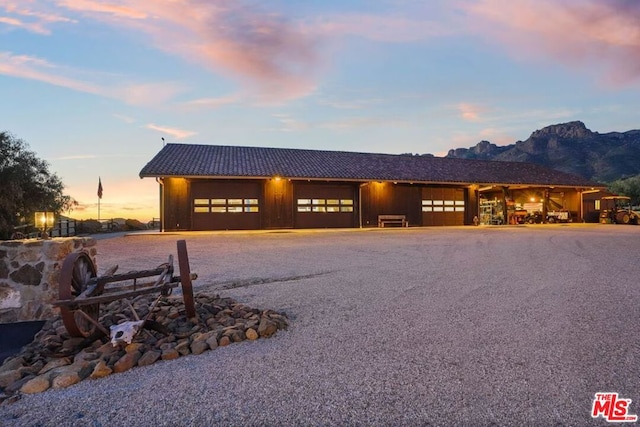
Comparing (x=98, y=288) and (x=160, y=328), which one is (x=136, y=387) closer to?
(x=160, y=328)

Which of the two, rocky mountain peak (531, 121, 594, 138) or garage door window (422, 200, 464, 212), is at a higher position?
rocky mountain peak (531, 121, 594, 138)

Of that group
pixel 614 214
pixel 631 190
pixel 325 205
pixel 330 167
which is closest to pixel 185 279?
pixel 325 205

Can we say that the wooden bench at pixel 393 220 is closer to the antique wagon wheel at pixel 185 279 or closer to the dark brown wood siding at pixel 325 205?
the dark brown wood siding at pixel 325 205

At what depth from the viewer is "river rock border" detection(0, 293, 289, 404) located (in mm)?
3266

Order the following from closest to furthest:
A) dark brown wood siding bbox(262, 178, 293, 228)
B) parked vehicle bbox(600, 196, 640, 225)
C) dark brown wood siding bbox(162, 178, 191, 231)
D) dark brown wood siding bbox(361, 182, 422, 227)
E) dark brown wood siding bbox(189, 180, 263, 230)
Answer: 1. dark brown wood siding bbox(162, 178, 191, 231)
2. dark brown wood siding bbox(189, 180, 263, 230)
3. dark brown wood siding bbox(262, 178, 293, 228)
4. dark brown wood siding bbox(361, 182, 422, 227)
5. parked vehicle bbox(600, 196, 640, 225)

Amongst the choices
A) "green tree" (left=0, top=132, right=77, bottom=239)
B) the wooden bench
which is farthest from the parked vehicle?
"green tree" (left=0, top=132, right=77, bottom=239)

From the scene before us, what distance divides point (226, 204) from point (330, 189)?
19.8ft

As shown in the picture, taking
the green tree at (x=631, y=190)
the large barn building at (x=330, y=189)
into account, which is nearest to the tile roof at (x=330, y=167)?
the large barn building at (x=330, y=189)

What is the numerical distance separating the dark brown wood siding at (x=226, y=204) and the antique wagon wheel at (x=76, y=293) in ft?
50.9

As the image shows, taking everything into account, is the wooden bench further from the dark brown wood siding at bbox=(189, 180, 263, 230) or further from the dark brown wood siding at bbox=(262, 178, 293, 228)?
the dark brown wood siding at bbox=(189, 180, 263, 230)

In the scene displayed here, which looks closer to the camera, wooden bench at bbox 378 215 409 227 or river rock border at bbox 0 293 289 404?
river rock border at bbox 0 293 289 404

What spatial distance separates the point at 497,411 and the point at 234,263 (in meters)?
7.42

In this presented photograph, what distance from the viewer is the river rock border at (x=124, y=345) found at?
327cm

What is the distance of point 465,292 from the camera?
19.0ft
